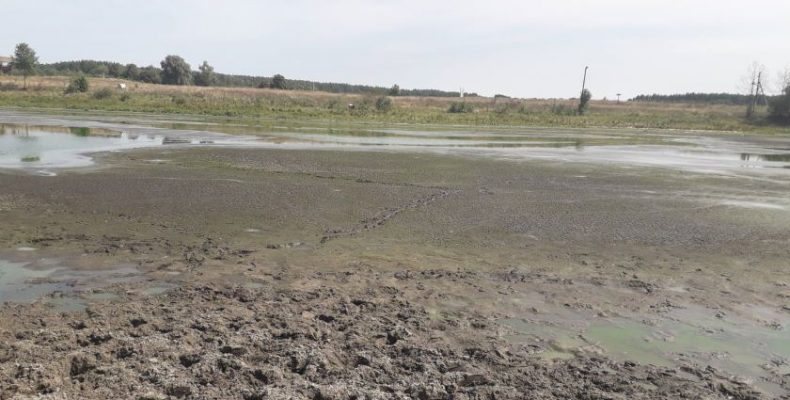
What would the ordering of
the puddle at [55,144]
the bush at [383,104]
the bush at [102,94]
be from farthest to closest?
1. the bush at [102,94]
2. the bush at [383,104]
3. the puddle at [55,144]

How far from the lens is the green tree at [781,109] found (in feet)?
211

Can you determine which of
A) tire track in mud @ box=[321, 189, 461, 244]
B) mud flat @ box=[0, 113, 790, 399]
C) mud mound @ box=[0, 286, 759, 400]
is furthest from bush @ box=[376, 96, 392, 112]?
mud mound @ box=[0, 286, 759, 400]

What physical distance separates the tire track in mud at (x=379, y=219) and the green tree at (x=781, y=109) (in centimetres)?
6466

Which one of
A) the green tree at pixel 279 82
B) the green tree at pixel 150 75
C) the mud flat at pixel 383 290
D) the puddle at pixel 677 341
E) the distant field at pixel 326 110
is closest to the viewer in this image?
the mud flat at pixel 383 290

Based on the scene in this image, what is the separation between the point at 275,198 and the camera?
39.7 feet

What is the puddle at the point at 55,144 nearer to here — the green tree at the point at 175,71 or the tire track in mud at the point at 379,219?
the tire track in mud at the point at 379,219

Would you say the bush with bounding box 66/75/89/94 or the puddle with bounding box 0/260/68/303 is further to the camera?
the bush with bounding box 66/75/89/94

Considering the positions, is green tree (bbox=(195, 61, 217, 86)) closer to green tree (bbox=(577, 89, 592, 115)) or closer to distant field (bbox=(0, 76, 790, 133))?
distant field (bbox=(0, 76, 790, 133))

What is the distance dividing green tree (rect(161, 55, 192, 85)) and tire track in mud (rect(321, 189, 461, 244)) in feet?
326

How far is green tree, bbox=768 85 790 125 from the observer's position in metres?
64.2

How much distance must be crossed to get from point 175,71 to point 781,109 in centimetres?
8682

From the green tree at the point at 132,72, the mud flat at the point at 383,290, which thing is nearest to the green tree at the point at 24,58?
the green tree at the point at 132,72

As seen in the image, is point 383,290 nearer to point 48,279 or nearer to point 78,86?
point 48,279

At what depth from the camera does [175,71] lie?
10312 centimetres
